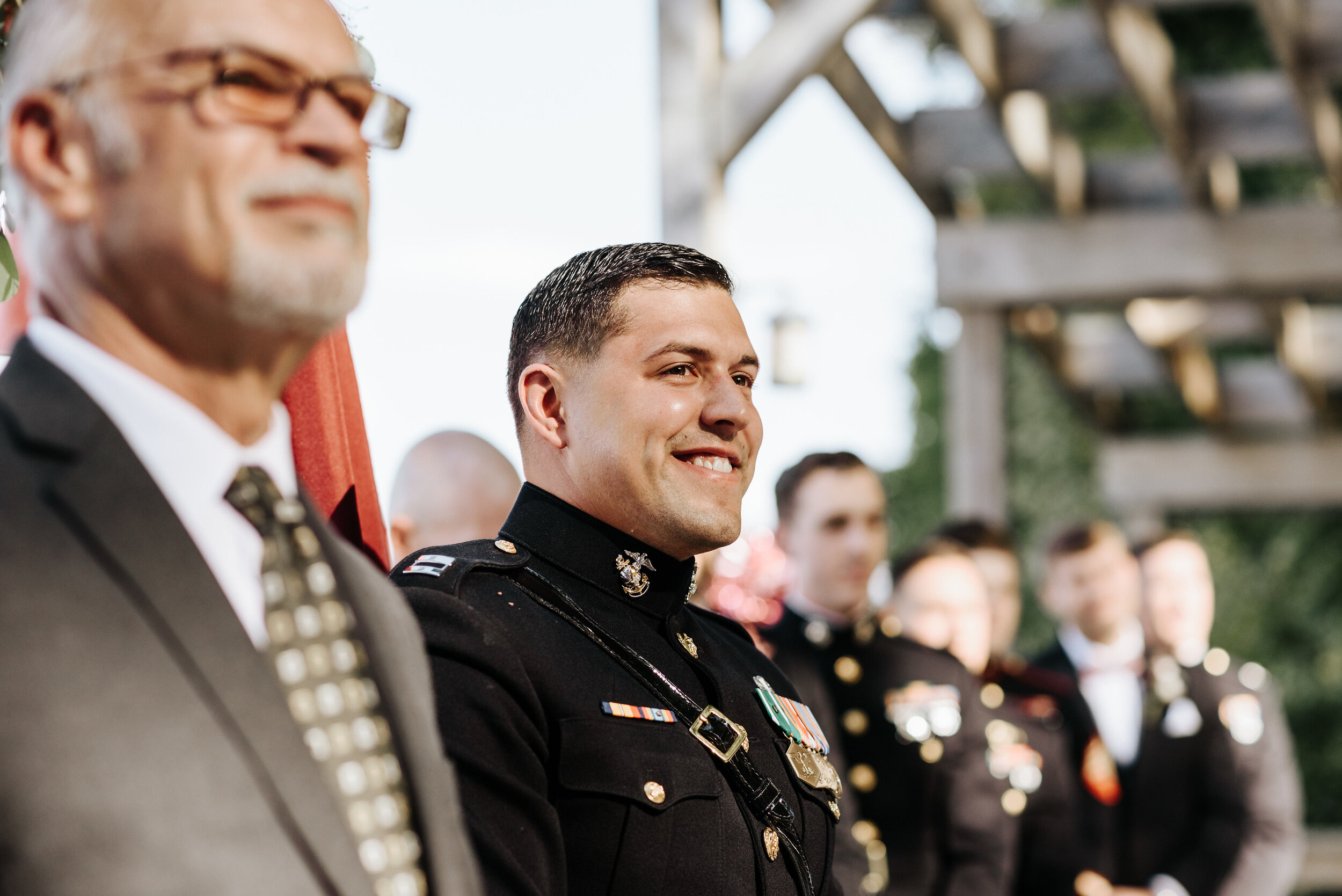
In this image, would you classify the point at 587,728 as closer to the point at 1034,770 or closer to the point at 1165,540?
the point at 1034,770

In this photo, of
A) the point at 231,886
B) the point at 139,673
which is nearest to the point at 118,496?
the point at 139,673

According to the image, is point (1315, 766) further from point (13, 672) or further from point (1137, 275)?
point (13, 672)

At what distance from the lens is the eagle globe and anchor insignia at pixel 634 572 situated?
6.55 ft

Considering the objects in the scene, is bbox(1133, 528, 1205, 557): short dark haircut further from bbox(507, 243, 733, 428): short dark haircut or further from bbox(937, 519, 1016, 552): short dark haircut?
bbox(507, 243, 733, 428): short dark haircut

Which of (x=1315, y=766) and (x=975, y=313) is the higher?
(x=975, y=313)

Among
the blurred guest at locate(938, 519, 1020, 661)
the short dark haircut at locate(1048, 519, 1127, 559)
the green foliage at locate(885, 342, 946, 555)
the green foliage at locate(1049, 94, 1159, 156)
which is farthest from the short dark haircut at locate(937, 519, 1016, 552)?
the green foliage at locate(885, 342, 946, 555)

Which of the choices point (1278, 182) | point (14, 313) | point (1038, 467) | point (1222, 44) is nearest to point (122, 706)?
point (14, 313)

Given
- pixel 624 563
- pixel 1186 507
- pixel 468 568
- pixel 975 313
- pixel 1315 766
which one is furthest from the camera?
pixel 1315 766

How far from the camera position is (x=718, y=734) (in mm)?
1877

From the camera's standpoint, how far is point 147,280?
979 millimetres

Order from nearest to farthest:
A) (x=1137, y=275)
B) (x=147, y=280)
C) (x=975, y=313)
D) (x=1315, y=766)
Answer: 1. (x=147, y=280)
2. (x=1137, y=275)
3. (x=975, y=313)
4. (x=1315, y=766)

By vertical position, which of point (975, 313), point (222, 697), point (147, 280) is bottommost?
point (222, 697)

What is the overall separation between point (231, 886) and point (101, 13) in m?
0.55

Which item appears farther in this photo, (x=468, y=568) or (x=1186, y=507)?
(x=1186, y=507)
